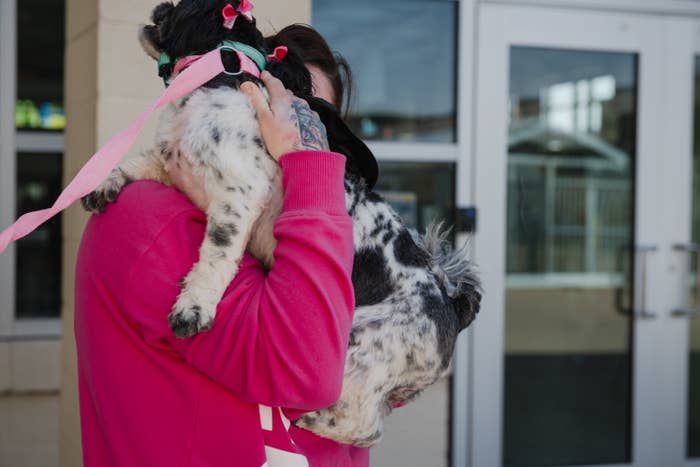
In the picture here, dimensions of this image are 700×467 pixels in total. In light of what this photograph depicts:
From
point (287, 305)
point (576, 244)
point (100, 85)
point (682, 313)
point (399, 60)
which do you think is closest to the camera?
point (287, 305)

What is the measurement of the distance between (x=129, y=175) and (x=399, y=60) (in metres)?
2.87

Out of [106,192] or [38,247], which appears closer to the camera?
[106,192]

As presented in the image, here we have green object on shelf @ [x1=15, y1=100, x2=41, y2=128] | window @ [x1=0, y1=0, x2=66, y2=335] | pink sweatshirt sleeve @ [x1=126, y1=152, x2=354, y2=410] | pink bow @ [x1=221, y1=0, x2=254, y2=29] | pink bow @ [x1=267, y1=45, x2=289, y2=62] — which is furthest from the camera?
green object on shelf @ [x1=15, y1=100, x2=41, y2=128]

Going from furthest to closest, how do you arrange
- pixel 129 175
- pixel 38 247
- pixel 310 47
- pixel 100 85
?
1. pixel 38 247
2. pixel 100 85
3. pixel 310 47
4. pixel 129 175

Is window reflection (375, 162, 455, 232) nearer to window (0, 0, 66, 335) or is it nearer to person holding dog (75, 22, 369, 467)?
window (0, 0, 66, 335)

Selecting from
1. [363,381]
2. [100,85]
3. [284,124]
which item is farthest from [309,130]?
[100,85]

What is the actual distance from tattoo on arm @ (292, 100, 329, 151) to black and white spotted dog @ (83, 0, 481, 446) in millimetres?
82

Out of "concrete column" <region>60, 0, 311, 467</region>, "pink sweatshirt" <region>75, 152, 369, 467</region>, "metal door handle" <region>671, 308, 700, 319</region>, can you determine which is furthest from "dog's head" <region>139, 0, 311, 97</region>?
"metal door handle" <region>671, 308, 700, 319</region>

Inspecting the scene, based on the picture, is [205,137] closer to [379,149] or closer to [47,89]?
[379,149]

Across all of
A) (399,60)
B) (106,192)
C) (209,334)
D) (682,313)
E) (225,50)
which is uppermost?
(399,60)

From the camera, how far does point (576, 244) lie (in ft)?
14.0

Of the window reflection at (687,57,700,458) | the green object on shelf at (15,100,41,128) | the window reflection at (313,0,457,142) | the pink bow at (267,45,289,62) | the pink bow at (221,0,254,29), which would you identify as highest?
the window reflection at (313,0,457,142)

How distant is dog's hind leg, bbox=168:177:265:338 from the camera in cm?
111

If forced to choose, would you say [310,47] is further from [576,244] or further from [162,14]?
[576,244]
